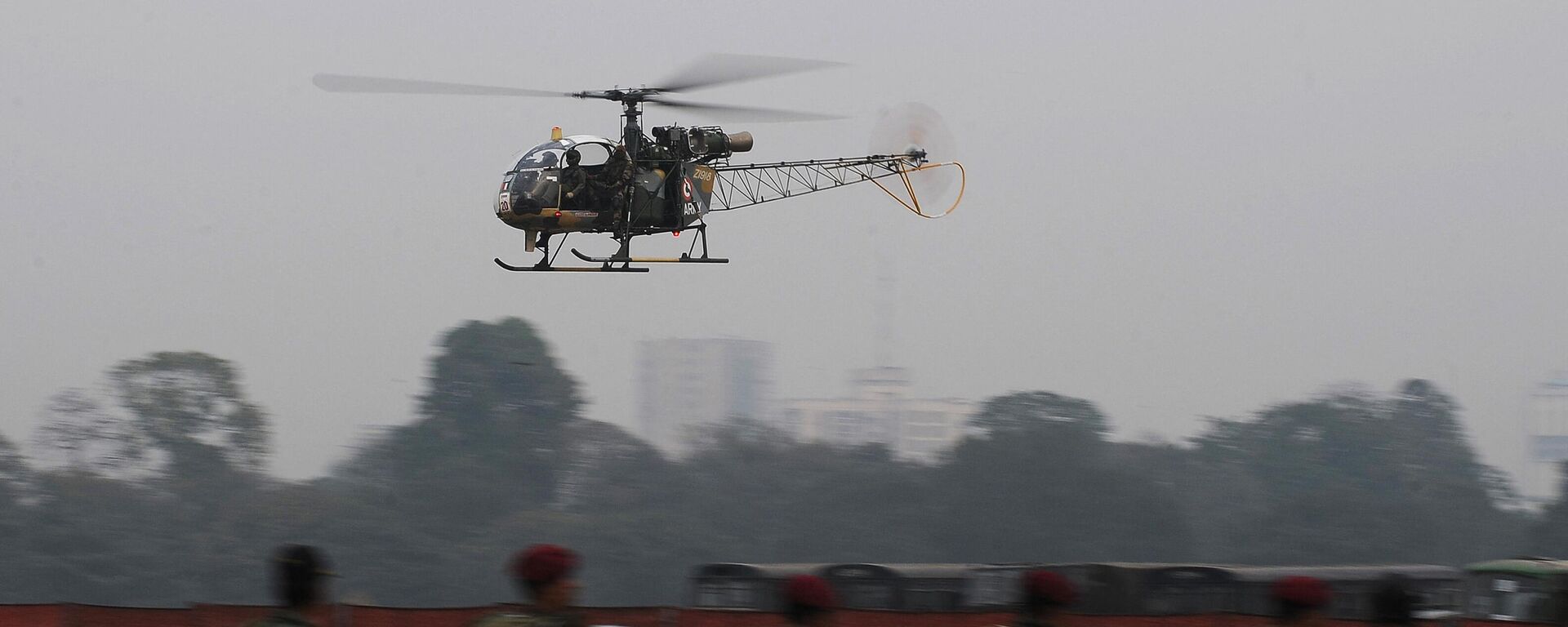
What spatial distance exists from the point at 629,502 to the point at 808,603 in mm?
71448

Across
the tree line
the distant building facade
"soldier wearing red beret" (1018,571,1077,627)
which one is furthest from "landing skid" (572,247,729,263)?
the distant building facade

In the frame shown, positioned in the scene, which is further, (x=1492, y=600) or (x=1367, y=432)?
(x=1367, y=432)

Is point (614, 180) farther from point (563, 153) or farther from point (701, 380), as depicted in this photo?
point (701, 380)

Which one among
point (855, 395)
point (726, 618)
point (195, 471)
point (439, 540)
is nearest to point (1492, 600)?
point (726, 618)

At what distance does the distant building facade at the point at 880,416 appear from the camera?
8479cm

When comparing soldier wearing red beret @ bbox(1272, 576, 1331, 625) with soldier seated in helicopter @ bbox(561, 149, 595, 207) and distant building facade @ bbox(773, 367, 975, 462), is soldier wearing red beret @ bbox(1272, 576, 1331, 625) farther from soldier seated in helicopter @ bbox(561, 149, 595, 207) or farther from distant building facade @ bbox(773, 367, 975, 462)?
distant building facade @ bbox(773, 367, 975, 462)

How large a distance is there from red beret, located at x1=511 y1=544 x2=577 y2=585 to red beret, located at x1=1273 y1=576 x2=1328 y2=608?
10.8 feet

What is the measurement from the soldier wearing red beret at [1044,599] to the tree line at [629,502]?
5606 cm

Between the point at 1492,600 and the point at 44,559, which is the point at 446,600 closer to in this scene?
the point at 44,559

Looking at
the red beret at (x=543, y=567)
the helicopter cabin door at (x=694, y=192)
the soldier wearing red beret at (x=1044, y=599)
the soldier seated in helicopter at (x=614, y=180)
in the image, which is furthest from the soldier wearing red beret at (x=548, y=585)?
the helicopter cabin door at (x=694, y=192)

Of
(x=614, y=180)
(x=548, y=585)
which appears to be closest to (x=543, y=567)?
(x=548, y=585)

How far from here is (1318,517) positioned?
253 ft

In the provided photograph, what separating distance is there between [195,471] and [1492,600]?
6019 cm

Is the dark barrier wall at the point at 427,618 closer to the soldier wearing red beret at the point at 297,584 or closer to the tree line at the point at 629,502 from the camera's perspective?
the soldier wearing red beret at the point at 297,584
